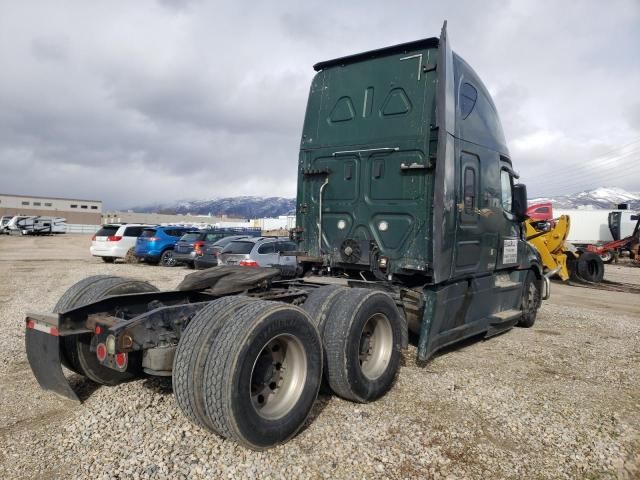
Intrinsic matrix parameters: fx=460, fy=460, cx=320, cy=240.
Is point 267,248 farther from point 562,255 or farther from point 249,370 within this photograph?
point 249,370

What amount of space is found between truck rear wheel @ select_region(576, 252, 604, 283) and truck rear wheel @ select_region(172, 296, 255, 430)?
1561 cm

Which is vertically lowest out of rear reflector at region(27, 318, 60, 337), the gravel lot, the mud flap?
the gravel lot

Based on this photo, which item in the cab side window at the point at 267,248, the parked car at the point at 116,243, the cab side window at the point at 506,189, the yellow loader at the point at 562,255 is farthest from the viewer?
the parked car at the point at 116,243

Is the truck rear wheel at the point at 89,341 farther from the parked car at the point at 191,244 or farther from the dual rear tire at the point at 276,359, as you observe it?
the parked car at the point at 191,244

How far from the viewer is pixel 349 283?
5.38 metres

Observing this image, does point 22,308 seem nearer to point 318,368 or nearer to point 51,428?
point 51,428

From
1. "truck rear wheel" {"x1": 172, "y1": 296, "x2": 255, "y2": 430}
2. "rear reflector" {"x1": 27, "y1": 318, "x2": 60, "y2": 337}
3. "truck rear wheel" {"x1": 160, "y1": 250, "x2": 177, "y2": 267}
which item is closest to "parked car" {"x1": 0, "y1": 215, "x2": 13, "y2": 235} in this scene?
"truck rear wheel" {"x1": 160, "y1": 250, "x2": 177, "y2": 267}

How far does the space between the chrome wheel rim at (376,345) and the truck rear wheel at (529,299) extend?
13.1 ft

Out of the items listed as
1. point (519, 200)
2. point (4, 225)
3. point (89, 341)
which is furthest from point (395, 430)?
point (4, 225)

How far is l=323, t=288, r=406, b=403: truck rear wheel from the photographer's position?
3.90 metres

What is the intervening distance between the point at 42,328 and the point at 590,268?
16575mm

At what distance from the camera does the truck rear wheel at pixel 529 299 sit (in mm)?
7578

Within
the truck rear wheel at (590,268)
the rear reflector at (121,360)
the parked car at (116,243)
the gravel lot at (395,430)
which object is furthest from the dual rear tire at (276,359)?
the parked car at (116,243)

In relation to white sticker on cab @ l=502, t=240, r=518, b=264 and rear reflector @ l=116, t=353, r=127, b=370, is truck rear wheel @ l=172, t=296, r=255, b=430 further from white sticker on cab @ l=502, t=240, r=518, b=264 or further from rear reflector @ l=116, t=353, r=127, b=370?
white sticker on cab @ l=502, t=240, r=518, b=264
